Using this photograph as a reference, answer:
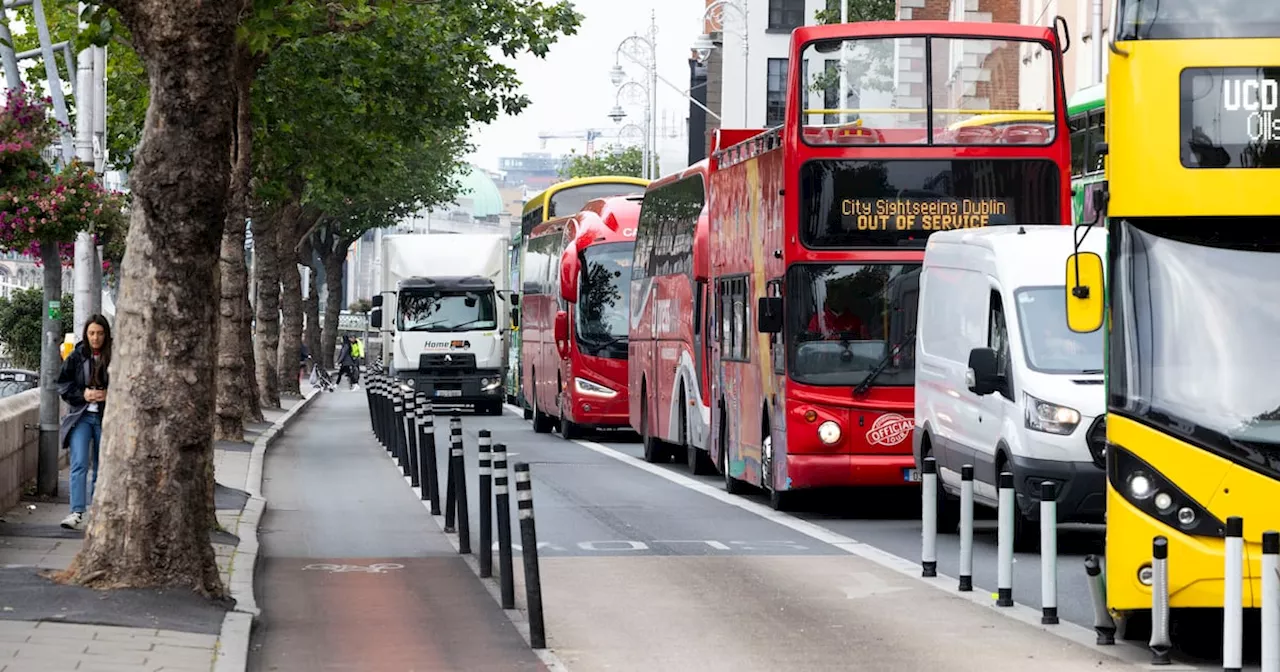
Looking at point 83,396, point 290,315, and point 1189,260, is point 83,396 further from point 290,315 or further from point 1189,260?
point 290,315

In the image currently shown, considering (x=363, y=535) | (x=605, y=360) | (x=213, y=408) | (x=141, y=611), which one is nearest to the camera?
(x=141, y=611)

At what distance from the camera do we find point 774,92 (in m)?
87.6

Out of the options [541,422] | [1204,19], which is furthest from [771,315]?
[541,422]

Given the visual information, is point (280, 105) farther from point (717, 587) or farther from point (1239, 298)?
point (1239, 298)

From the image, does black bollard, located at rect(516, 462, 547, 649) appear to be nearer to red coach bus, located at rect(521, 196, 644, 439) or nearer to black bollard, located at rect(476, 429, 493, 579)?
black bollard, located at rect(476, 429, 493, 579)

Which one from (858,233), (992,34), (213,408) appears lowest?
(213,408)

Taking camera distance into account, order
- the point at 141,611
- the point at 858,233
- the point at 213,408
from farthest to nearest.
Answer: the point at 858,233, the point at 213,408, the point at 141,611

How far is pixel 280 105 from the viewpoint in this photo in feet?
116

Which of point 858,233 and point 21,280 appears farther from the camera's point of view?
point 21,280

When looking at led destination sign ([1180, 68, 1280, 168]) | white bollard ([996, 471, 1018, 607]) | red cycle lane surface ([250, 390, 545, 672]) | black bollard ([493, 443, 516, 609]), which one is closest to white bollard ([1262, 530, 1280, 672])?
led destination sign ([1180, 68, 1280, 168])

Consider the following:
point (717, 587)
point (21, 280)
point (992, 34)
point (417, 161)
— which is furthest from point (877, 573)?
point (21, 280)

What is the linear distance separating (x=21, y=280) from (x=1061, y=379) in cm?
12765

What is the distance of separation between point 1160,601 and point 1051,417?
5685mm

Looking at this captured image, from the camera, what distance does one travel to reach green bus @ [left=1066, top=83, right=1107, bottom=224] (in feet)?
73.8
